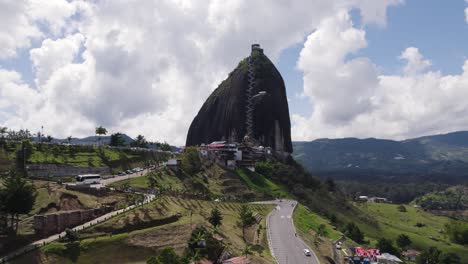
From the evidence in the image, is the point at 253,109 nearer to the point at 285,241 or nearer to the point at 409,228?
the point at 409,228

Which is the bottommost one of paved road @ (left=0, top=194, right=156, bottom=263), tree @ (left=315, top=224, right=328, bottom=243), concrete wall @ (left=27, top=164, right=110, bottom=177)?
tree @ (left=315, top=224, right=328, bottom=243)

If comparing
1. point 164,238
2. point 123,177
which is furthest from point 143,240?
point 123,177

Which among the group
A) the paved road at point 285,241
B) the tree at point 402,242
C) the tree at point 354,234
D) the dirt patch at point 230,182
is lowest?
the tree at point 402,242

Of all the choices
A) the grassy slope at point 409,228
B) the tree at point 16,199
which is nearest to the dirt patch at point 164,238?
the tree at point 16,199

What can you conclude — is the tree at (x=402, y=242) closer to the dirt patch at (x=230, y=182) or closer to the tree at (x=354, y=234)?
the tree at (x=354, y=234)

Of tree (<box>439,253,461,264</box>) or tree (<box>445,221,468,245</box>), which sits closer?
tree (<box>439,253,461,264</box>)

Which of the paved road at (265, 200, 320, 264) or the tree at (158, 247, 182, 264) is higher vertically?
the tree at (158, 247, 182, 264)

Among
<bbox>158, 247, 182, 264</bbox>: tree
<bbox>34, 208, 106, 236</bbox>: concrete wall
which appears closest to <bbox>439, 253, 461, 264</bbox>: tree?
<bbox>158, 247, 182, 264</bbox>: tree

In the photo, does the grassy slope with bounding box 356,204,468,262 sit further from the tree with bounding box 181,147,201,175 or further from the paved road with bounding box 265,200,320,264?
the tree with bounding box 181,147,201,175
